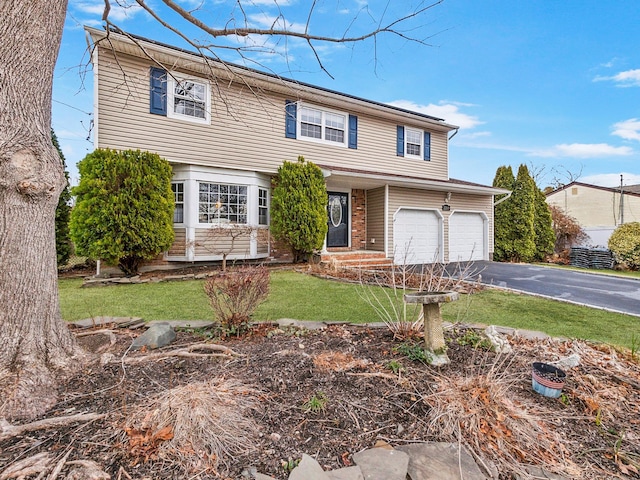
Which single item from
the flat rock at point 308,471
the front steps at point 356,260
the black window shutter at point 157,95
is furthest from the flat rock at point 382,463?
the black window shutter at point 157,95

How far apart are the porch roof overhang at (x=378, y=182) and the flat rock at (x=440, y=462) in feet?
27.6

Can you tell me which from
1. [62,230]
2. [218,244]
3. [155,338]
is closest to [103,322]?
[155,338]

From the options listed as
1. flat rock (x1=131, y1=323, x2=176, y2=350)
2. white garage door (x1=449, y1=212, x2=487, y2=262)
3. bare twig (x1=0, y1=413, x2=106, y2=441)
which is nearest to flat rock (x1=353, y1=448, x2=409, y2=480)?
bare twig (x1=0, y1=413, x2=106, y2=441)

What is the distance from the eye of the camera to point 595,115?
16.6 meters

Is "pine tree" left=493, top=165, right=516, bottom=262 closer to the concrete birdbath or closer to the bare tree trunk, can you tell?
the concrete birdbath

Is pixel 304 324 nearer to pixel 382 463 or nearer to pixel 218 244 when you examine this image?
pixel 382 463

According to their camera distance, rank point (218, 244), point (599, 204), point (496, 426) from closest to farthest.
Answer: point (496, 426) < point (218, 244) < point (599, 204)

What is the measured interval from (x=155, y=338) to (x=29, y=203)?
1436 millimetres

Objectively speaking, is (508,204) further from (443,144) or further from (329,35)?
(329,35)

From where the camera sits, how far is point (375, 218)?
11.6 meters

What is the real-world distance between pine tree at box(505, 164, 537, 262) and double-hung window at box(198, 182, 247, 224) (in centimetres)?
1203

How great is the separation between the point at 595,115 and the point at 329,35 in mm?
19743

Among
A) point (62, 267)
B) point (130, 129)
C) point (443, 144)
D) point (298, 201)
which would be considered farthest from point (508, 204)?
point (62, 267)

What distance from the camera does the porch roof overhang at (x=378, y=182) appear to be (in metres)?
9.77
